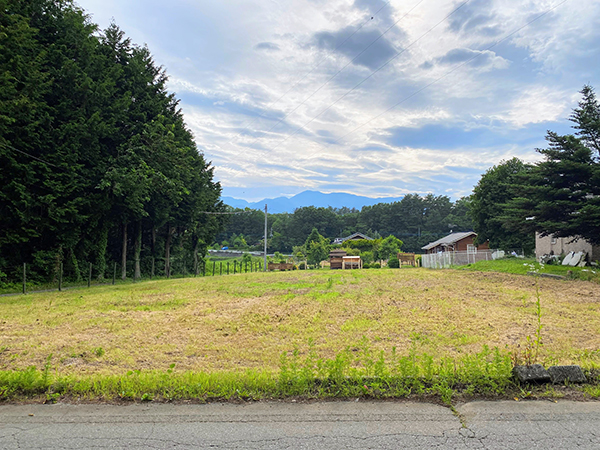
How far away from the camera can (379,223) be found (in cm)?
10038

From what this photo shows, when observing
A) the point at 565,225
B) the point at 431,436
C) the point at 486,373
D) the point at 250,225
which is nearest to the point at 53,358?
the point at 431,436

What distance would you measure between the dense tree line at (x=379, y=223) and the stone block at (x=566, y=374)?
8785cm

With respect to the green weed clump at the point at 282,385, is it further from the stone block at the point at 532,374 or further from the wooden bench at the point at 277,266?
the wooden bench at the point at 277,266

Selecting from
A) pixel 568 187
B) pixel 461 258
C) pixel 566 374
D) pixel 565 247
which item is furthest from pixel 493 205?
pixel 566 374

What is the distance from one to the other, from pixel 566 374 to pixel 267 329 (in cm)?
510

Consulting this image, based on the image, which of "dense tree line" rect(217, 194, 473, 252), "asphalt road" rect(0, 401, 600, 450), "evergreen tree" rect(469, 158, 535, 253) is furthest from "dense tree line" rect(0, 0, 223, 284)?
"dense tree line" rect(217, 194, 473, 252)

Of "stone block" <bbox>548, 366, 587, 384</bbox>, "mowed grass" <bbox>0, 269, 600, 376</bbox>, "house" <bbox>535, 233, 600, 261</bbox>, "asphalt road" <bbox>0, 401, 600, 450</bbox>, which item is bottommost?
"mowed grass" <bbox>0, 269, 600, 376</bbox>

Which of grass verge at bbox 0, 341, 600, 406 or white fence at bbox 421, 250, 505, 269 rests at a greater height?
white fence at bbox 421, 250, 505, 269

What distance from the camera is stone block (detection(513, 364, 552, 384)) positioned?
12.9 ft

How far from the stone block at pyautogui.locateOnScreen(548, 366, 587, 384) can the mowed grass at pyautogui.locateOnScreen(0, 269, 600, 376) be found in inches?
24.4

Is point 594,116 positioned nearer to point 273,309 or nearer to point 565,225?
point 565,225

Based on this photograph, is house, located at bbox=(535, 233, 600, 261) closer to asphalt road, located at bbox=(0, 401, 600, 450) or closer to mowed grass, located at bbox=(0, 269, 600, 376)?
mowed grass, located at bbox=(0, 269, 600, 376)

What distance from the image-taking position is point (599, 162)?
57.8ft

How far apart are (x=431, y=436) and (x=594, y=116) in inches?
885
